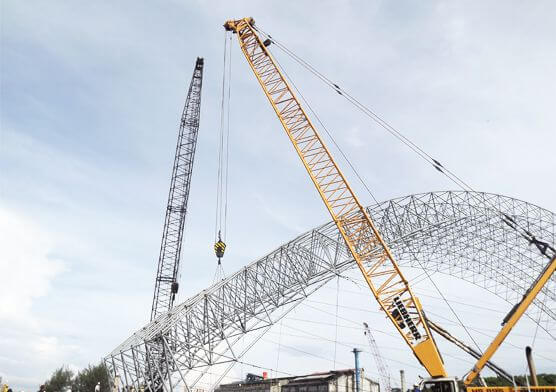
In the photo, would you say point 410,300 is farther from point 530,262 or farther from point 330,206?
point 530,262

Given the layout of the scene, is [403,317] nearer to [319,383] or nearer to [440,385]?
[440,385]

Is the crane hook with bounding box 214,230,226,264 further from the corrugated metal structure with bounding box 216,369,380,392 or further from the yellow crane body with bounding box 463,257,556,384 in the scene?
the yellow crane body with bounding box 463,257,556,384

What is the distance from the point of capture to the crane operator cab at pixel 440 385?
1720 centimetres

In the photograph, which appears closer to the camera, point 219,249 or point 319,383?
point 219,249

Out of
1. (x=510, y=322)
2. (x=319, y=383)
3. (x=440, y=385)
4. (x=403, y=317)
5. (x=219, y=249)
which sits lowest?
(x=440, y=385)

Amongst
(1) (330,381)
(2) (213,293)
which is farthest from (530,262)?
(2) (213,293)

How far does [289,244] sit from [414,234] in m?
11.2

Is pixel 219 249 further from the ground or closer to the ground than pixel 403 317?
further from the ground

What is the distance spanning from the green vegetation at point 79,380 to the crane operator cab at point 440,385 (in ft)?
165

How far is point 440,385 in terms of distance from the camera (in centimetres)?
1752

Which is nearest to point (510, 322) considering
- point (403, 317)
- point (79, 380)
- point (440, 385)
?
point (440, 385)

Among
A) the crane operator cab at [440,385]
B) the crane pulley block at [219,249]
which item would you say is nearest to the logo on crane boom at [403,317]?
the crane operator cab at [440,385]

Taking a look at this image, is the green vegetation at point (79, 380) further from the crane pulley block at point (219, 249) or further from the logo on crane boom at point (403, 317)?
the logo on crane boom at point (403, 317)

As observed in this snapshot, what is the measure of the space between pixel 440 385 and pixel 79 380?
2223 inches
